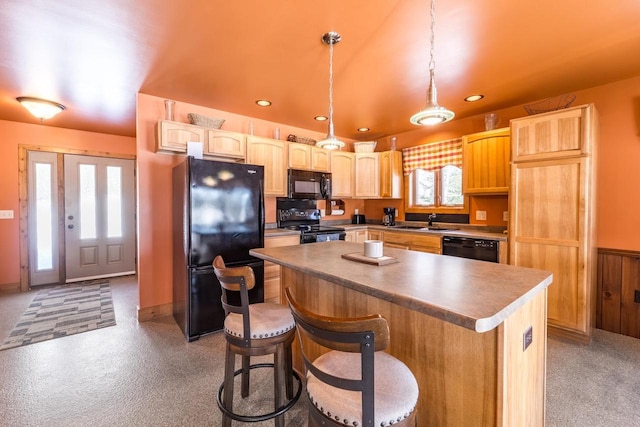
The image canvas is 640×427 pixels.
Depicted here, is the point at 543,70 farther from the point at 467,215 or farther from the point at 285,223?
the point at 285,223

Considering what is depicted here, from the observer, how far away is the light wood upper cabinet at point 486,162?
3.27 metres

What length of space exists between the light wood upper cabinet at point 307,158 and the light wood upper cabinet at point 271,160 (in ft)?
0.39

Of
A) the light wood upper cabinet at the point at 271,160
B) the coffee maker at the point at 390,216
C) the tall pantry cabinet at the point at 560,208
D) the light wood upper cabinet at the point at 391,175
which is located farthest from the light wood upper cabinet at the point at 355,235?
the tall pantry cabinet at the point at 560,208

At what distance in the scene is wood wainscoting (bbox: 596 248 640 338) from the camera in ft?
8.91

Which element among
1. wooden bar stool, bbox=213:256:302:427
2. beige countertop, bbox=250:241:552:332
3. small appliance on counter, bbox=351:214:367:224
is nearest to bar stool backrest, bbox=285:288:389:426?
beige countertop, bbox=250:241:552:332

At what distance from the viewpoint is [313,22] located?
1.89 meters

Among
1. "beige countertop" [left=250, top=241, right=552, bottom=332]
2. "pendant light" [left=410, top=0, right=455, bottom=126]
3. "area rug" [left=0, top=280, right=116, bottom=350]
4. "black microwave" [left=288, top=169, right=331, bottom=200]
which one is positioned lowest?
"area rug" [left=0, top=280, right=116, bottom=350]

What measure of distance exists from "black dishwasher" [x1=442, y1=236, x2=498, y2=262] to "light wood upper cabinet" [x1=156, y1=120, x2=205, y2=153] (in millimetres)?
3214

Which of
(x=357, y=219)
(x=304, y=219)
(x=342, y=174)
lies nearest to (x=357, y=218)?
(x=357, y=219)

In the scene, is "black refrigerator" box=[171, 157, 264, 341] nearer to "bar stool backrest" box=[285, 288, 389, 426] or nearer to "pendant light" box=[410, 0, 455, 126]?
"pendant light" box=[410, 0, 455, 126]

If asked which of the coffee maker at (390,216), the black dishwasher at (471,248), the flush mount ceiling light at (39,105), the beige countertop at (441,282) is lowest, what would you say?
the black dishwasher at (471,248)

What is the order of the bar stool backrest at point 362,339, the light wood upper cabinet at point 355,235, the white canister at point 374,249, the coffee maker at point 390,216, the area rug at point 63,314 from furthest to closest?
the coffee maker at point 390,216 < the light wood upper cabinet at point 355,235 < the area rug at point 63,314 < the white canister at point 374,249 < the bar stool backrest at point 362,339

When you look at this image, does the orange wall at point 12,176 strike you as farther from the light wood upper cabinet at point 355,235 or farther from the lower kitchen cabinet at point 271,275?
the light wood upper cabinet at point 355,235

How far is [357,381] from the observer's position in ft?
2.87
